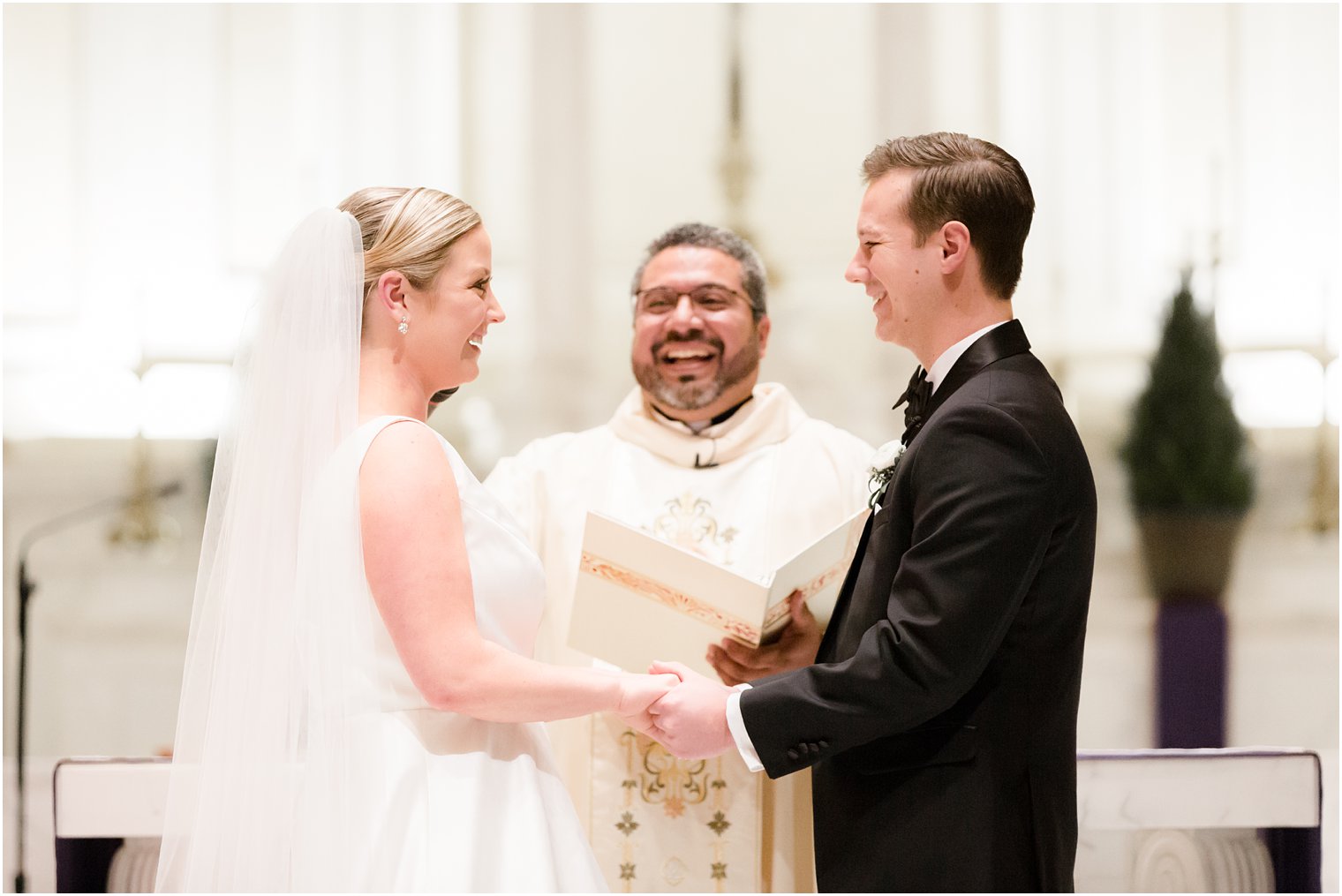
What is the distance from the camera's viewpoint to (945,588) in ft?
7.30

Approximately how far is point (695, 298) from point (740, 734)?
158 cm

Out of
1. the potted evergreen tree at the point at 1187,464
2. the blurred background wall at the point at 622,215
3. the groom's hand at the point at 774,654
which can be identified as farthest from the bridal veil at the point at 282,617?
the potted evergreen tree at the point at 1187,464

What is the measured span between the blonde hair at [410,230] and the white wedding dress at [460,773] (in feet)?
1.04

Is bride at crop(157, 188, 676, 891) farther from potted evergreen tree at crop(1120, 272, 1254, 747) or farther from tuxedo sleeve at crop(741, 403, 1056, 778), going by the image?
potted evergreen tree at crop(1120, 272, 1254, 747)

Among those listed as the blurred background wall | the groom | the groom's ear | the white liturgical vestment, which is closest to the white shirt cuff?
the groom

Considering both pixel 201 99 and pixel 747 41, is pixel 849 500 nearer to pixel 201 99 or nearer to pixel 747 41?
pixel 747 41

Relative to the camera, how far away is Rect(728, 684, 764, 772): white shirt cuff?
239 cm

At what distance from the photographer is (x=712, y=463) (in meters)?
3.64

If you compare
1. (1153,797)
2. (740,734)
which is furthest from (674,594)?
(1153,797)

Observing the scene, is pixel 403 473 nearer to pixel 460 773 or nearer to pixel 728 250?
pixel 460 773

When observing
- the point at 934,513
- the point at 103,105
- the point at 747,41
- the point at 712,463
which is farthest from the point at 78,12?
the point at 934,513

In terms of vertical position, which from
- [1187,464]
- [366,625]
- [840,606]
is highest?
[1187,464]

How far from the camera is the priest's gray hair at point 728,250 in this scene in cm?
370

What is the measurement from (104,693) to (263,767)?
3.60 meters
